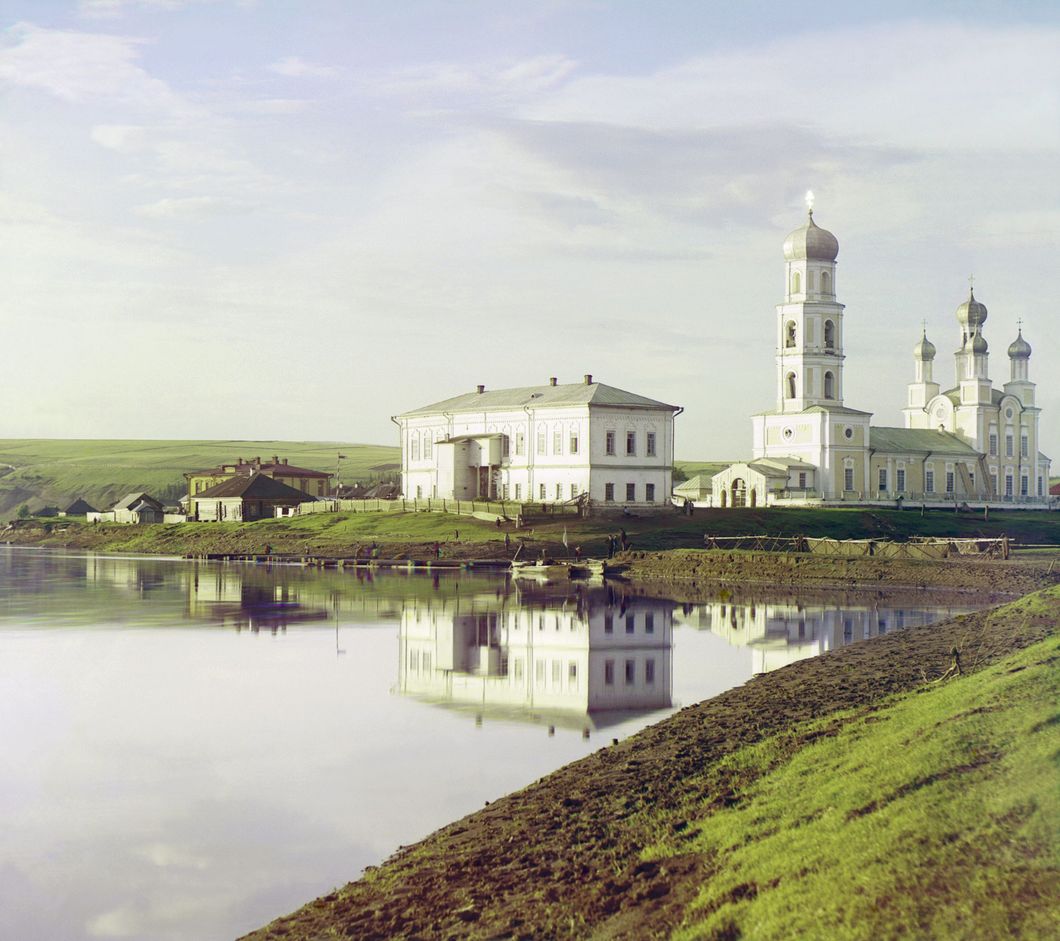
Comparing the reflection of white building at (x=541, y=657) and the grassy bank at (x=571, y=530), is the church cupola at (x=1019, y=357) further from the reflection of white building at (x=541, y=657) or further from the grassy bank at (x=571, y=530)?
the reflection of white building at (x=541, y=657)

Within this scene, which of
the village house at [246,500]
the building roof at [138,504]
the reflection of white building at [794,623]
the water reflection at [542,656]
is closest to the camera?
the water reflection at [542,656]

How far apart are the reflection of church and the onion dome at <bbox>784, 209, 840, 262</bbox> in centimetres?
4989

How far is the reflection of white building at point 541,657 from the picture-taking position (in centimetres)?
2586

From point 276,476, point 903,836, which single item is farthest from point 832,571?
point 276,476

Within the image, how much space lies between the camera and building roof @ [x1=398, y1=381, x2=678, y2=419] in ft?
239

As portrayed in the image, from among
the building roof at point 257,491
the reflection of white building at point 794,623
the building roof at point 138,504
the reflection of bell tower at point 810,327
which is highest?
the reflection of bell tower at point 810,327

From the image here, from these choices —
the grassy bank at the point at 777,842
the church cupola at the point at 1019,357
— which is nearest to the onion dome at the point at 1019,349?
the church cupola at the point at 1019,357

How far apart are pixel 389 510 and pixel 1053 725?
66.2 m

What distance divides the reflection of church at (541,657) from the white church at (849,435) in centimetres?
4272

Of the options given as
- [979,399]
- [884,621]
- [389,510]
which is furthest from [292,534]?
[979,399]

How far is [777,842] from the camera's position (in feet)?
37.8

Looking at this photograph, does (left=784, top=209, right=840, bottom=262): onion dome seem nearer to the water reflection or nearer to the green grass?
the water reflection

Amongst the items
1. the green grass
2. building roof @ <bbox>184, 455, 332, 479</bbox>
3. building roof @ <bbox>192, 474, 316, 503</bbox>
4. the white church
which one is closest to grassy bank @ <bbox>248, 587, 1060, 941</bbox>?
the green grass

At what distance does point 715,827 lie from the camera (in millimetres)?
13062
